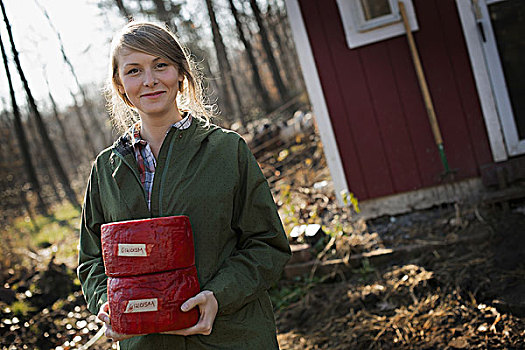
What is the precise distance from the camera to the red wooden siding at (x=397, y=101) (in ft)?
16.2

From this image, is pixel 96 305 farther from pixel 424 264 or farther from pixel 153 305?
pixel 424 264

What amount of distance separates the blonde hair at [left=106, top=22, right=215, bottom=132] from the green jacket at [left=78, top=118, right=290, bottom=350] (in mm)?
194

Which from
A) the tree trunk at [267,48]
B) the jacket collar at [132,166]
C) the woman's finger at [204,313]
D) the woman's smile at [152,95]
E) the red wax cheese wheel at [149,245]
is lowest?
the woman's finger at [204,313]

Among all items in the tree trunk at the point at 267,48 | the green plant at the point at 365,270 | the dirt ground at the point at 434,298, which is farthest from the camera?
the tree trunk at the point at 267,48

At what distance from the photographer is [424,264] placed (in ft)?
13.3

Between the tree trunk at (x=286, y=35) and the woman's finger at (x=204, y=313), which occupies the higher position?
the tree trunk at (x=286, y=35)

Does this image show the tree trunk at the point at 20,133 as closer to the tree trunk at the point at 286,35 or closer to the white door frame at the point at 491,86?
the tree trunk at the point at 286,35

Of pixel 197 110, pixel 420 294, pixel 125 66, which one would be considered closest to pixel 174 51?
pixel 125 66

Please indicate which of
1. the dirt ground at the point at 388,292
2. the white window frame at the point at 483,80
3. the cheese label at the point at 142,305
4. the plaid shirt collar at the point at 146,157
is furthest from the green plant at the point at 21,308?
the white window frame at the point at 483,80

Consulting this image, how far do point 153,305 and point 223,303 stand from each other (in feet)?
0.65

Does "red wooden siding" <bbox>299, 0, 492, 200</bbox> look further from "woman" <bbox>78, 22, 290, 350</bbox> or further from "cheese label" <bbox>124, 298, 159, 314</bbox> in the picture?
"cheese label" <bbox>124, 298, 159, 314</bbox>

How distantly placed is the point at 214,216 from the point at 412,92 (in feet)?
13.1

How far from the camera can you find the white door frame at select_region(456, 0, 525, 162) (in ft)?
15.8

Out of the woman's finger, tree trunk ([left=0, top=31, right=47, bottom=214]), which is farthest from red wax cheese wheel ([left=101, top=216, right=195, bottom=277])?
tree trunk ([left=0, top=31, right=47, bottom=214])
